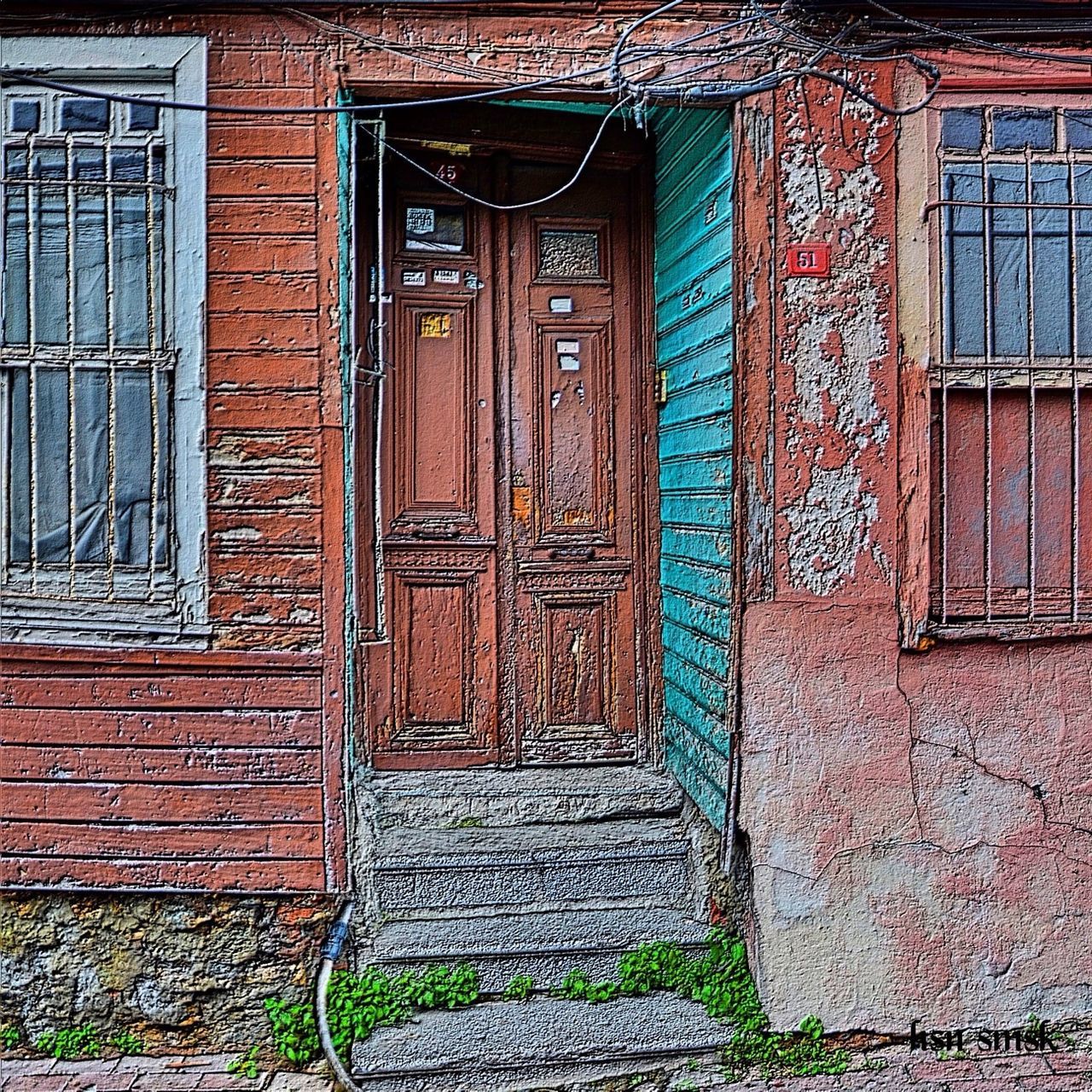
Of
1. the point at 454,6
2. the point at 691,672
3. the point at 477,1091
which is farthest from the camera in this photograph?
the point at 691,672

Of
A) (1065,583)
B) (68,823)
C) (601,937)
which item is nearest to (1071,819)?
(1065,583)

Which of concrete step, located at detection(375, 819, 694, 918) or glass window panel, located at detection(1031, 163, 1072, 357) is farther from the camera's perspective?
concrete step, located at detection(375, 819, 694, 918)

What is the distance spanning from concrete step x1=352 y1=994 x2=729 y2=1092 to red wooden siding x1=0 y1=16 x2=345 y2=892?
0.68 metres

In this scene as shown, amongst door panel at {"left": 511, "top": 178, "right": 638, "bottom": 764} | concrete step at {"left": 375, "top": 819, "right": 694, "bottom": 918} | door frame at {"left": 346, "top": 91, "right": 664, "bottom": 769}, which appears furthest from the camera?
door panel at {"left": 511, "top": 178, "right": 638, "bottom": 764}

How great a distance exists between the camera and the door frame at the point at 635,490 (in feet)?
15.8

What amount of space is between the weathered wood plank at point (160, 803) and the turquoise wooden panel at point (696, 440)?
169cm

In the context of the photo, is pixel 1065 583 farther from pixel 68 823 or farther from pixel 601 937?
pixel 68 823

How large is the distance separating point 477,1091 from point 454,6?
13.6ft

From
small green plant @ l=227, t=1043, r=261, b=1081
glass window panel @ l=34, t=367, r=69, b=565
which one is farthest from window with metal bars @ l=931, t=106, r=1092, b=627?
glass window panel @ l=34, t=367, r=69, b=565

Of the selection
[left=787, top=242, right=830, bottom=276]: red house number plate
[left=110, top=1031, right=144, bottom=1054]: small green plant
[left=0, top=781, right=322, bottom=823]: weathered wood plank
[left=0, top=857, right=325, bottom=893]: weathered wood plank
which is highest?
[left=787, top=242, right=830, bottom=276]: red house number plate

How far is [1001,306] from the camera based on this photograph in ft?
13.2

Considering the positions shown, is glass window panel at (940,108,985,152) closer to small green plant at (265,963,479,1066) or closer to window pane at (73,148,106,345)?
window pane at (73,148,106,345)

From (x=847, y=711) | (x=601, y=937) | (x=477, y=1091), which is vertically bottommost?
(x=477, y=1091)

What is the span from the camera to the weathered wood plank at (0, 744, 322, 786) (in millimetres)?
3941
